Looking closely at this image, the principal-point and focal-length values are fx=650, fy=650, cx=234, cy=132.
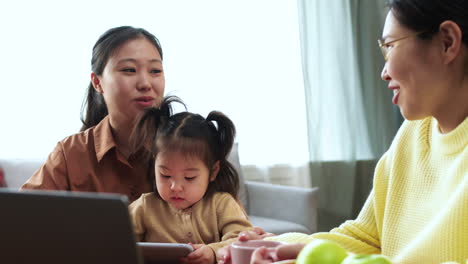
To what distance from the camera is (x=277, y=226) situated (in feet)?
10.7

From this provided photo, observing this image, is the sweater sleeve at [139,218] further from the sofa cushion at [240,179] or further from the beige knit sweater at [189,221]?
the sofa cushion at [240,179]

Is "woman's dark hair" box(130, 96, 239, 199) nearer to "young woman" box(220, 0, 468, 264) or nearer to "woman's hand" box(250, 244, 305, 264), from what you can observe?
"young woman" box(220, 0, 468, 264)

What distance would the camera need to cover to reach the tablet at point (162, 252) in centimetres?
107

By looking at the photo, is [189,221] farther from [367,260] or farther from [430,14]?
[367,260]

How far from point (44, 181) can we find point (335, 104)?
102 inches

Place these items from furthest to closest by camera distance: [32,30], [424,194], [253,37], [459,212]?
[253,37], [32,30], [424,194], [459,212]

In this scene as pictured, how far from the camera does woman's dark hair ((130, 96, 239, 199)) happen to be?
1.85 meters

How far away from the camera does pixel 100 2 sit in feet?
12.3

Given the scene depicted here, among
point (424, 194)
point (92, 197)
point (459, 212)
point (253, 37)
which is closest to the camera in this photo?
point (92, 197)

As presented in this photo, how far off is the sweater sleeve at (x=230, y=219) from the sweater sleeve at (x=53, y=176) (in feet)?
1.62

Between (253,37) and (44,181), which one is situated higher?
(253,37)

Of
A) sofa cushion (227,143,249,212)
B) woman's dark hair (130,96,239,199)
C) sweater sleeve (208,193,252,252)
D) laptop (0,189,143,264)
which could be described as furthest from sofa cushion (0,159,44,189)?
laptop (0,189,143,264)

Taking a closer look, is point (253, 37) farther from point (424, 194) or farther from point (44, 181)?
point (424, 194)

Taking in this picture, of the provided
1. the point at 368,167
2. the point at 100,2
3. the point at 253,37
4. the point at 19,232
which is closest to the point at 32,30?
the point at 100,2
